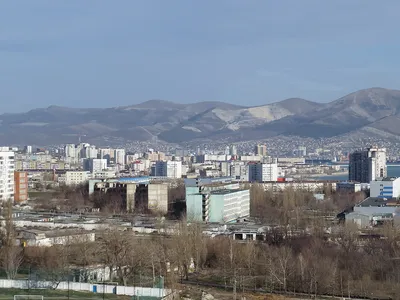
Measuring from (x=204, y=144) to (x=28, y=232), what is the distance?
97732mm

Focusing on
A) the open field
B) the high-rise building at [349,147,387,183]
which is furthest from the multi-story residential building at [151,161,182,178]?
the open field

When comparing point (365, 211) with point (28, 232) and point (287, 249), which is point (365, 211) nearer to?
point (287, 249)

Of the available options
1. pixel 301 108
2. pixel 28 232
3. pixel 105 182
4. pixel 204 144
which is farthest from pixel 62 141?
pixel 28 232

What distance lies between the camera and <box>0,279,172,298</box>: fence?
998 centimetres

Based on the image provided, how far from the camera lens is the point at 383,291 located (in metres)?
11.2

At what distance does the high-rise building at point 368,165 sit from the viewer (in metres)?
37.1

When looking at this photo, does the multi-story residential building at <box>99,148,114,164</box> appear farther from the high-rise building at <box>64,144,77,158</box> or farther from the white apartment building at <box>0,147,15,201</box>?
the white apartment building at <box>0,147,15,201</box>

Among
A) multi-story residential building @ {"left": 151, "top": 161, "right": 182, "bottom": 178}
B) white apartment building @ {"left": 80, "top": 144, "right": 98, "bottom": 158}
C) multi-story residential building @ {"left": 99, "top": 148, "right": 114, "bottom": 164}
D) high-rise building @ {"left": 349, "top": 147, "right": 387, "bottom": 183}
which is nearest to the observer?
high-rise building @ {"left": 349, "top": 147, "right": 387, "bottom": 183}

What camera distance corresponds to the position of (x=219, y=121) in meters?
147

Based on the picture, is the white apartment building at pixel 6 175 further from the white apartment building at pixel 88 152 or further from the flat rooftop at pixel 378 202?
the white apartment building at pixel 88 152

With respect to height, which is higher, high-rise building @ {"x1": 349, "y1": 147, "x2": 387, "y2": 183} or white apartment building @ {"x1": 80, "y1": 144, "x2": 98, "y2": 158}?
white apartment building @ {"x1": 80, "y1": 144, "x2": 98, "y2": 158}

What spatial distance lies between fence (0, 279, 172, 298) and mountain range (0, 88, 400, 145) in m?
99.0

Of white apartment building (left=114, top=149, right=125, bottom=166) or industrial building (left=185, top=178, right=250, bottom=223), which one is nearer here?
industrial building (left=185, top=178, right=250, bottom=223)

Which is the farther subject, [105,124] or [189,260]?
[105,124]
